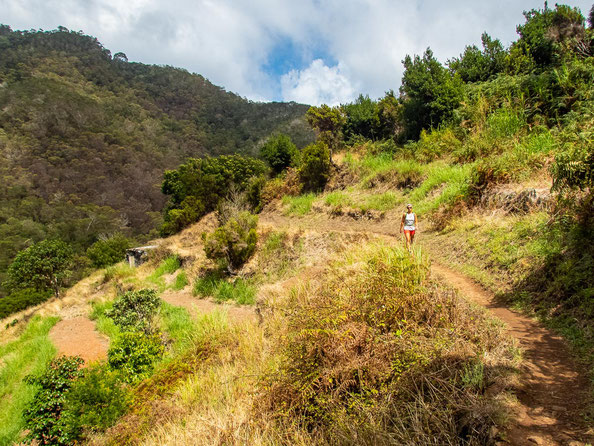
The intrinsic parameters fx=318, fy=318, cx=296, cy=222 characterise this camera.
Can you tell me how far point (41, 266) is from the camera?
931 inches

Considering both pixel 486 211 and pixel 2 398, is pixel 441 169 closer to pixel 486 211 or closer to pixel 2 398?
pixel 486 211

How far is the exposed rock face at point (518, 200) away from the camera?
5.98m

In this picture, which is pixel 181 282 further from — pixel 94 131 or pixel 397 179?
pixel 94 131

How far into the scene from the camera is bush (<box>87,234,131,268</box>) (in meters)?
31.1

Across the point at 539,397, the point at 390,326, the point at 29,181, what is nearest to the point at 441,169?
the point at 390,326

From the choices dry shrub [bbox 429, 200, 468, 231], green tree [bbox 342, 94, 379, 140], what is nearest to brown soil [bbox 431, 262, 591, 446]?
dry shrub [bbox 429, 200, 468, 231]

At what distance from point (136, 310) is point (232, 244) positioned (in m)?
4.06

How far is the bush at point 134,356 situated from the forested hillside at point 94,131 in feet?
121

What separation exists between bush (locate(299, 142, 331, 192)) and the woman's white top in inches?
400

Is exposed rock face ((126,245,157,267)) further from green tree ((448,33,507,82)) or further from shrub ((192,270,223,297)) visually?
green tree ((448,33,507,82))

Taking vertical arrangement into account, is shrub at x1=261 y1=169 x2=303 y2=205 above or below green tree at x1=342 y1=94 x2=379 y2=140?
below

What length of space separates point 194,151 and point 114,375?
75843 millimetres

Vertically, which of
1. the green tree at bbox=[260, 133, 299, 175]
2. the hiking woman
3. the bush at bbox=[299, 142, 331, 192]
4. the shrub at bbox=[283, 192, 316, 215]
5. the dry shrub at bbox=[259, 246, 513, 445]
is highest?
the green tree at bbox=[260, 133, 299, 175]

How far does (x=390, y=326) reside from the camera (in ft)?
11.7
